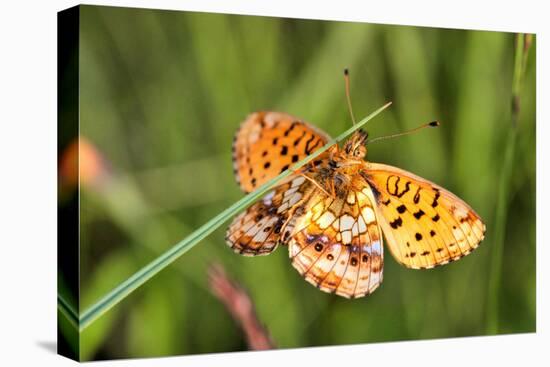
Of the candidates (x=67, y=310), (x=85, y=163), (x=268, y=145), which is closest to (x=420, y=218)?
(x=268, y=145)

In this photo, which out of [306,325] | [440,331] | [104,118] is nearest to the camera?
[104,118]

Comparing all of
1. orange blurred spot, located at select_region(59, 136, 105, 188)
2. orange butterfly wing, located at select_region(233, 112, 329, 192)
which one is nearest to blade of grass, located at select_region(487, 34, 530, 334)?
orange butterfly wing, located at select_region(233, 112, 329, 192)

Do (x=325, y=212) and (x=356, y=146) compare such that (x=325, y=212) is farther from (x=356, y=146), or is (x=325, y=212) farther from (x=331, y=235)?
(x=356, y=146)

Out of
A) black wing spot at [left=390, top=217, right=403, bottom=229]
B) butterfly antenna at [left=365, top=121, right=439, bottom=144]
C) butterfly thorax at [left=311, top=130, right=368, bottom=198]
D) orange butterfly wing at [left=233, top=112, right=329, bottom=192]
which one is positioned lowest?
black wing spot at [left=390, top=217, right=403, bottom=229]

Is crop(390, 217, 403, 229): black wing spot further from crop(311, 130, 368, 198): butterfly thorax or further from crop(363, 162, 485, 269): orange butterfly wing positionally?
crop(311, 130, 368, 198): butterfly thorax

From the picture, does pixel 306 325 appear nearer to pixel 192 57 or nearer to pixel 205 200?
pixel 205 200

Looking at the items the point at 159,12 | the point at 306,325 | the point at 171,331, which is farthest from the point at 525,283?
the point at 159,12

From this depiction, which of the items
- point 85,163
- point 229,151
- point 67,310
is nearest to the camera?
point 85,163

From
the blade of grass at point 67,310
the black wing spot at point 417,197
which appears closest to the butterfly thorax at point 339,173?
the black wing spot at point 417,197
